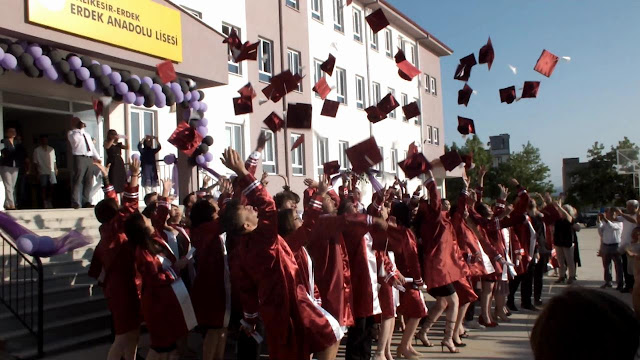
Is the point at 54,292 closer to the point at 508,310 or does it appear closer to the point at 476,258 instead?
the point at 476,258

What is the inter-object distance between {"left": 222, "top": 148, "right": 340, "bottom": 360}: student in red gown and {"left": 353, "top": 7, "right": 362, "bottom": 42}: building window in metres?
23.3

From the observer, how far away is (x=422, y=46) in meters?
34.5

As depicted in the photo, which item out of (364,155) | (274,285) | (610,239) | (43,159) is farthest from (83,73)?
(610,239)

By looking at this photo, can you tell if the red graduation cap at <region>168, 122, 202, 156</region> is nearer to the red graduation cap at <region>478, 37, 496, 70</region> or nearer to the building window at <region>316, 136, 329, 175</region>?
the red graduation cap at <region>478, 37, 496, 70</region>

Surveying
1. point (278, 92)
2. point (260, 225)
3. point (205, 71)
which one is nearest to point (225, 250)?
point (260, 225)

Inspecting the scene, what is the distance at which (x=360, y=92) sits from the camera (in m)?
26.8

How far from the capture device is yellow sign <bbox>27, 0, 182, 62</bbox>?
10477 mm

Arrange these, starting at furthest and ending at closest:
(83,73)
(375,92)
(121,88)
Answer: (375,92) < (121,88) < (83,73)

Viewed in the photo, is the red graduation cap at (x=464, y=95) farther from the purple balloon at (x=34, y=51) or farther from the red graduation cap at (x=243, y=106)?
the purple balloon at (x=34, y=51)

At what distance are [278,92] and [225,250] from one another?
3484 mm

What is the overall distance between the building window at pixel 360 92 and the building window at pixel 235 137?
29.7ft

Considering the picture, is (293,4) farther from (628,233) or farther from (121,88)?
(628,233)

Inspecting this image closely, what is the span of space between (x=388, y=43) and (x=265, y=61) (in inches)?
460

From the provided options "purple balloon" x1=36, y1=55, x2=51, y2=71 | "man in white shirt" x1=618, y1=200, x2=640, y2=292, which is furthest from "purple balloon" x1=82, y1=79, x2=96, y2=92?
"man in white shirt" x1=618, y1=200, x2=640, y2=292
